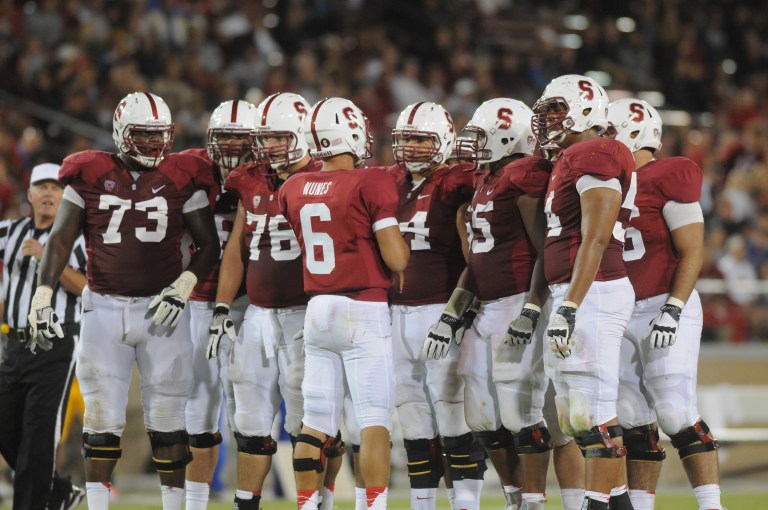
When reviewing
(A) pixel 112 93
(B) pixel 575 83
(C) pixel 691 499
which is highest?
(A) pixel 112 93

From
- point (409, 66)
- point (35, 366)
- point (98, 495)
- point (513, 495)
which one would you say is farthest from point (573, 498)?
point (409, 66)

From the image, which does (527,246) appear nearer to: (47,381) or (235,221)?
(235,221)

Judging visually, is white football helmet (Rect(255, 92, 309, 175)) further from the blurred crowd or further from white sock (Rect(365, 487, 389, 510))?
the blurred crowd

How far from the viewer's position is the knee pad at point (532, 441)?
6191 millimetres

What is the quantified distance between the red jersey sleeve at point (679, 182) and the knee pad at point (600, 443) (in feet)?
4.66

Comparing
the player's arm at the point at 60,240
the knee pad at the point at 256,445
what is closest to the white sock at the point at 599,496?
the knee pad at the point at 256,445

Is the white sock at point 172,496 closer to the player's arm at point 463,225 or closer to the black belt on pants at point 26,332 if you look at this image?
the black belt on pants at point 26,332

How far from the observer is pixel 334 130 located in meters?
6.07

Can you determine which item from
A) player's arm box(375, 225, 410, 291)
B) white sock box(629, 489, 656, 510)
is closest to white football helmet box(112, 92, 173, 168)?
player's arm box(375, 225, 410, 291)

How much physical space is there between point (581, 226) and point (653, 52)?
11.6 meters

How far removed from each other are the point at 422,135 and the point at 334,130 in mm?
604

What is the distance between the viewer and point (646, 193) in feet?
21.1

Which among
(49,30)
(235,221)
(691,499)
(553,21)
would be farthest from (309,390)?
(553,21)

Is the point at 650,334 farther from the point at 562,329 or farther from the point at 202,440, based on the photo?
the point at 202,440
